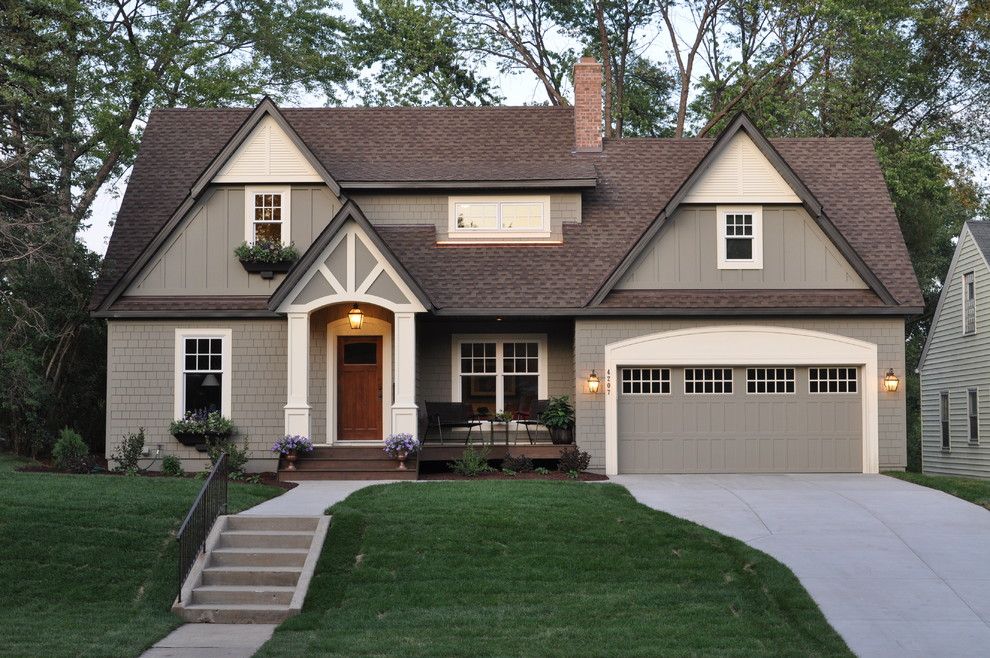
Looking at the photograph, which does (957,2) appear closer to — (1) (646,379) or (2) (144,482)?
(1) (646,379)

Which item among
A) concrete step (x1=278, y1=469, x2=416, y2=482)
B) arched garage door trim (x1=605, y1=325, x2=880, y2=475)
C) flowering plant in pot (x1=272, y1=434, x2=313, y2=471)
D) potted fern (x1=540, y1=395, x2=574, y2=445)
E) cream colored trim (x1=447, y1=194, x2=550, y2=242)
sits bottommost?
concrete step (x1=278, y1=469, x2=416, y2=482)

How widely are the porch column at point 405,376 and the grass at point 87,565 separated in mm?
3757

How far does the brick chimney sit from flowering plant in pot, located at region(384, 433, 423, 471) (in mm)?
7617

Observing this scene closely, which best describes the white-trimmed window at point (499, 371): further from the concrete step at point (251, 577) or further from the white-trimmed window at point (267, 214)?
the concrete step at point (251, 577)

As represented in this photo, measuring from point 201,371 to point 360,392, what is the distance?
2.94 metres

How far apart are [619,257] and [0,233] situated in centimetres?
1077

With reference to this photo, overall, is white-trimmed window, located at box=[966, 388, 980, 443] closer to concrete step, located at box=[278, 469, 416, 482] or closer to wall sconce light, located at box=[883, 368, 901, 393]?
wall sconce light, located at box=[883, 368, 901, 393]

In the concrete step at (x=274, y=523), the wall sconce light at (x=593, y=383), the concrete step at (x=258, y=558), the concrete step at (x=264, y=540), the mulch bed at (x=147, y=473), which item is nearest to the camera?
the concrete step at (x=258, y=558)

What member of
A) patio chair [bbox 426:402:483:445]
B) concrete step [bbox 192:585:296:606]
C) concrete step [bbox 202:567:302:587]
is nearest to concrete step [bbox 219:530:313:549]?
concrete step [bbox 202:567:302:587]

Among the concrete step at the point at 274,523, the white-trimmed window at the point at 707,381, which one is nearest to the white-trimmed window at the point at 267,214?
the white-trimmed window at the point at 707,381

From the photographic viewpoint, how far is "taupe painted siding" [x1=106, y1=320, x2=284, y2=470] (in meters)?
21.3

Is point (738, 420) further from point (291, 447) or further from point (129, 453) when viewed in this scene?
point (129, 453)

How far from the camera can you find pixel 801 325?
21.4 meters

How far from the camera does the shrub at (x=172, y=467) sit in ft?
67.7
